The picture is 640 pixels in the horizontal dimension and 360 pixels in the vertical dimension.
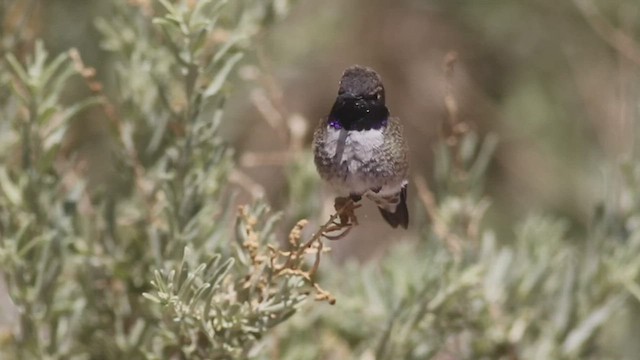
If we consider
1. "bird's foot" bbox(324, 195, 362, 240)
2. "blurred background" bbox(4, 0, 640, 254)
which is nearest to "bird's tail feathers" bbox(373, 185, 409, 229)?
"bird's foot" bbox(324, 195, 362, 240)

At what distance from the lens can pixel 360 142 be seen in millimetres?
1018

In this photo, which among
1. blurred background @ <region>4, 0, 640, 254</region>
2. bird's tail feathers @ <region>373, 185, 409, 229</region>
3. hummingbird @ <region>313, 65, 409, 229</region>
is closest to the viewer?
hummingbird @ <region>313, 65, 409, 229</region>

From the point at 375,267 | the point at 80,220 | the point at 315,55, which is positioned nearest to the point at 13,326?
the point at 80,220

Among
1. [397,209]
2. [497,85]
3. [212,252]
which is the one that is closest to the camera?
[397,209]

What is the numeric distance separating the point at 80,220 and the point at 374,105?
60cm

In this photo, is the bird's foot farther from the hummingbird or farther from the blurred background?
the blurred background

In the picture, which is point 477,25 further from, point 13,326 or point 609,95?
point 13,326

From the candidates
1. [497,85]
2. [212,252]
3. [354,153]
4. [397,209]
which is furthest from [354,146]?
[497,85]

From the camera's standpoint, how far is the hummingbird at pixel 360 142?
99 centimetres

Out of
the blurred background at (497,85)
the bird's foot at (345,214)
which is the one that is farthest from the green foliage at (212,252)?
the blurred background at (497,85)

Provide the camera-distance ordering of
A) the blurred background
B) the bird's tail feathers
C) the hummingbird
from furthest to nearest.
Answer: the blurred background < the bird's tail feathers < the hummingbird

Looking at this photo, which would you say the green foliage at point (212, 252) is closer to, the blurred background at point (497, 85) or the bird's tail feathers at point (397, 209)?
the bird's tail feathers at point (397, 209)

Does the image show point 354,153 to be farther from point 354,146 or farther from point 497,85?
point 497,85

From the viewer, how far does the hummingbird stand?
988 mm
